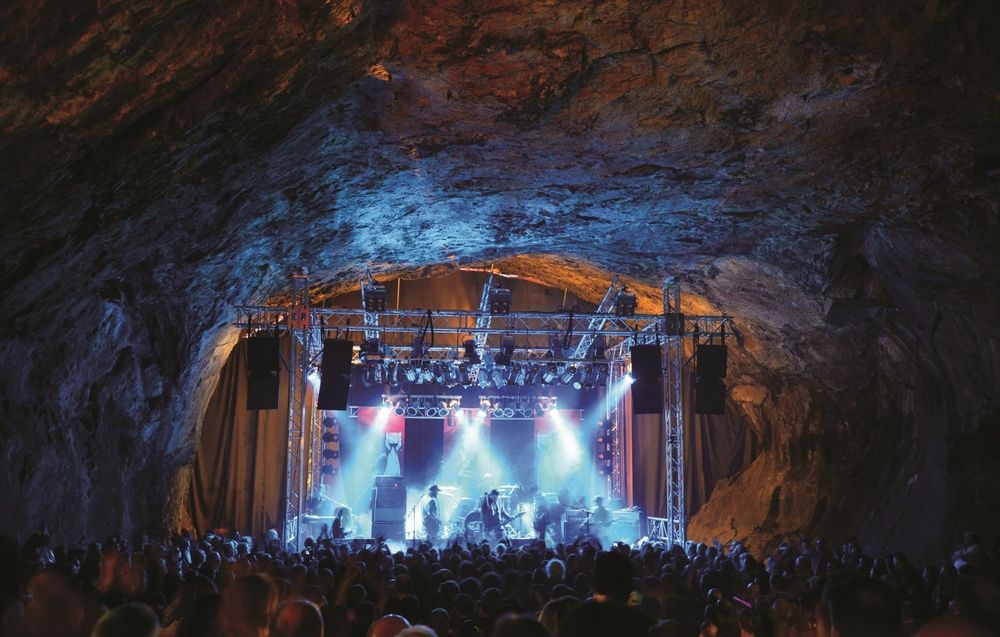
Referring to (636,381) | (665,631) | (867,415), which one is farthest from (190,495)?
(665,631)

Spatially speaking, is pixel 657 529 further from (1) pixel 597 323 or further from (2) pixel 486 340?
(2) pixel 486 340

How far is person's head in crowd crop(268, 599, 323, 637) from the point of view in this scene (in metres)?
3.14

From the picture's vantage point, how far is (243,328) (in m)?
17.8

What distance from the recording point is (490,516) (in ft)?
70.4

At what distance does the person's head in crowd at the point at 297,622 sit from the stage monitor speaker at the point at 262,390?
1225 cm

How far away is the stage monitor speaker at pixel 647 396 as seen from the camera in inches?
642

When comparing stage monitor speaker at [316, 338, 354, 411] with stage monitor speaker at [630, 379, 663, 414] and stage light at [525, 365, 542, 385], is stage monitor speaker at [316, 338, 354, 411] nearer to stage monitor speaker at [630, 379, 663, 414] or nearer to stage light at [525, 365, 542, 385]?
stage monitor speaker at [630, 379, 663, 414]

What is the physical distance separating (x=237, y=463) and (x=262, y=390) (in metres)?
7.38

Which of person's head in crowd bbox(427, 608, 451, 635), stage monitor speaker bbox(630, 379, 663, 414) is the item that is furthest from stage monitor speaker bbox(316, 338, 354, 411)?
person's head in crowd bbox(427, 608, 451, 635)

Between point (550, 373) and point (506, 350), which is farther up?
point (506, 350)

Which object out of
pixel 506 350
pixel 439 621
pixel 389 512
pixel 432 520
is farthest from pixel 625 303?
pixel 439 621

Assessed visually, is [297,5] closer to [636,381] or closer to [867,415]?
[636,381]

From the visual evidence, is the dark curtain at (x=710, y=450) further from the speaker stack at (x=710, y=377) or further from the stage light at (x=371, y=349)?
the stage light at (x=371, y=349)

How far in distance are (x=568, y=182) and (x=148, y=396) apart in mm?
8456
